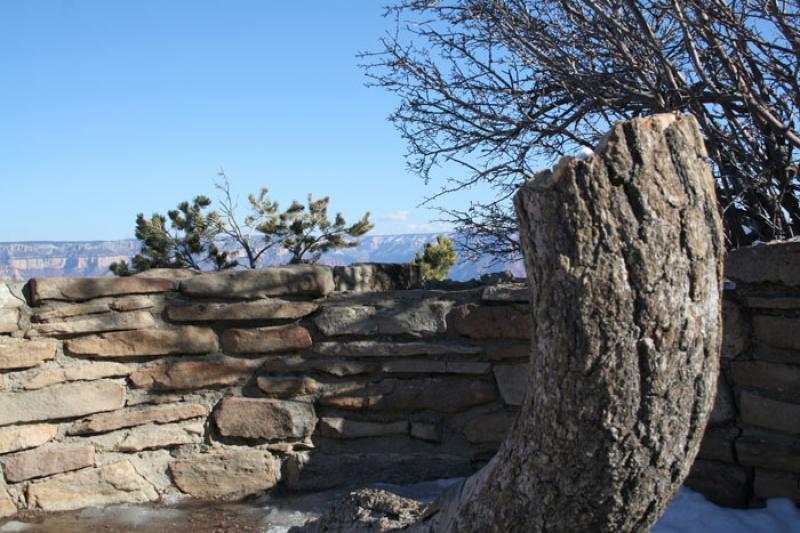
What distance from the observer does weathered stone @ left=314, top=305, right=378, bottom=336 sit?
2982mm

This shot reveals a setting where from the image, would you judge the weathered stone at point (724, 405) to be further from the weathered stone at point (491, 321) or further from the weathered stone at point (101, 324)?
the weathered stone at point (101, 324)

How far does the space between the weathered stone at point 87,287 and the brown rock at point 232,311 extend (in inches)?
5.0

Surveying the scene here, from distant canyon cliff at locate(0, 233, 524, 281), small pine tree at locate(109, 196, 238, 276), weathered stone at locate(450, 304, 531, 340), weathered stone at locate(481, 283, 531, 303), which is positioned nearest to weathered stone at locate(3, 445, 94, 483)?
distant canyon cliff at locate(0, 233, 524, 281)

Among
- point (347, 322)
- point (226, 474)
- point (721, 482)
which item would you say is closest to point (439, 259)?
point (347, 322)

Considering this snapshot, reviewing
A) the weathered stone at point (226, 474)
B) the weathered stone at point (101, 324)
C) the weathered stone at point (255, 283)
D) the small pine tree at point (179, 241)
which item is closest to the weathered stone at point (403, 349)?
the weathered stone at point (255, 283)

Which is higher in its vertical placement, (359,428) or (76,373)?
(76,373)

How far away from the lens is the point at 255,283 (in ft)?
9.76

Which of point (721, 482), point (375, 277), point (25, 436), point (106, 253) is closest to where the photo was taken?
point (721, 482)

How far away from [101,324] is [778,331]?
246cm

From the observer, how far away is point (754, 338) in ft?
8.66

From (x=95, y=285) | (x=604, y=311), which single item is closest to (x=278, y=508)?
(x=95, y=285)

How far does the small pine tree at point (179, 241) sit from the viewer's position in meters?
9.06

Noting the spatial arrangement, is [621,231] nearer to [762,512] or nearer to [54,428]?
[762,512]

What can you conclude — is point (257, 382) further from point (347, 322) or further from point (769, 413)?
point (769, 413)
